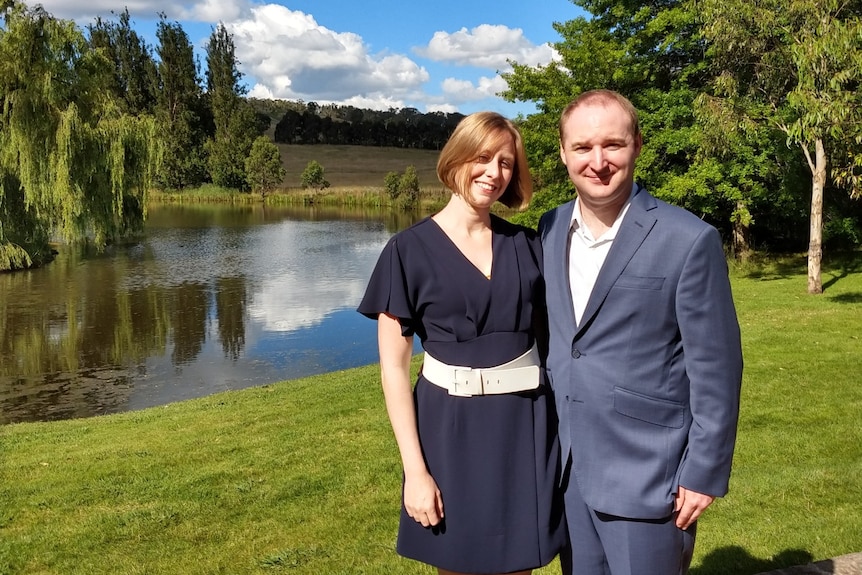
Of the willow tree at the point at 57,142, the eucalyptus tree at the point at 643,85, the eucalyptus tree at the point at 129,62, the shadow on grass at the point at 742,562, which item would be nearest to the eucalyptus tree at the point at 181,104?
the eucalyptus tree at the point at 129,62

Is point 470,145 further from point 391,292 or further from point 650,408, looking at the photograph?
point 650,408

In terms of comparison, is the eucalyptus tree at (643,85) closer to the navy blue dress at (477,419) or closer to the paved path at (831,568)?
the paved path at (831,568)

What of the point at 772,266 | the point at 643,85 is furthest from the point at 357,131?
the point at 772,266

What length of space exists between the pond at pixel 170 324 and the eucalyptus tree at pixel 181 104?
1398 inches

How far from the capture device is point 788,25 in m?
11.7

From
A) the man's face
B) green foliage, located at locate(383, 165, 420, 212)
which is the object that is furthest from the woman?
green foliage, located at locate(383, 165, 420, 212)

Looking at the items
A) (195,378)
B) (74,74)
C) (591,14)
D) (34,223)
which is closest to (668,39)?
(591,14)

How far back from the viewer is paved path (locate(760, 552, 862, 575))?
9.01 feet

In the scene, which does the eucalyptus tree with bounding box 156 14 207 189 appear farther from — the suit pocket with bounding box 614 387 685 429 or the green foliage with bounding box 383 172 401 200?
the suit pocket with bounding box 614 387 685 429

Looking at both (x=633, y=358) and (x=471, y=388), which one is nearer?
(x=633, y=358)

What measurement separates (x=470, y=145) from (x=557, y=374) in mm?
717

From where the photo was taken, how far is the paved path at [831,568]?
9.01 feet

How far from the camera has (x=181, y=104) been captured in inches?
2542

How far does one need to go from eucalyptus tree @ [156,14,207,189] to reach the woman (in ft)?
207
